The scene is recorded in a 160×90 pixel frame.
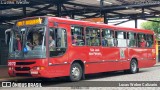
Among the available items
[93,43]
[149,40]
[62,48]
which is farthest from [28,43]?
[149,40]

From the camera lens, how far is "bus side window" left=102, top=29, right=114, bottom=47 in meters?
16.9

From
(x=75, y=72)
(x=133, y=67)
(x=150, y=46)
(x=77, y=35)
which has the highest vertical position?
(x=77, y=35)

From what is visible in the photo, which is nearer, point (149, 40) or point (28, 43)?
point (28, 43)

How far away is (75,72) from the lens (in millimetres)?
14664

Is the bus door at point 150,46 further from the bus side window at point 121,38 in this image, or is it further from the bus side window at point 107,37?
the bus side window at point 107,37

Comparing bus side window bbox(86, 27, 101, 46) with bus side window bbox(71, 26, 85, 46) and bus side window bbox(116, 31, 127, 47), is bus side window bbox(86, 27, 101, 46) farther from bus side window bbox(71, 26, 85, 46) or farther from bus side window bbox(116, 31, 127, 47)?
bus side window bbox(116, 31, 127, 47)

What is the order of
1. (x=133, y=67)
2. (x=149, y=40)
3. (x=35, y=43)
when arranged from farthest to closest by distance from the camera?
(x=149, y=40)
(x=133, y=67)
(x=35, y=43)

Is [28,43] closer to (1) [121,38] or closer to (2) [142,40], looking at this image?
(1) [121,38]

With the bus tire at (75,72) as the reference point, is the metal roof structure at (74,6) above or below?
above

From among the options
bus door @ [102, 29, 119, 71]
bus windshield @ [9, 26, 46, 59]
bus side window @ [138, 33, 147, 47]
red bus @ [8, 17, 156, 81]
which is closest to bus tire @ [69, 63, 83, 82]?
red bus @ [8, 17, 156, 81]

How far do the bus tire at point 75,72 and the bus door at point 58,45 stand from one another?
61cm

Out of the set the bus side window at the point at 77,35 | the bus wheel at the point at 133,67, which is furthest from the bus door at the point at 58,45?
the bus wheel at the point at 133,67

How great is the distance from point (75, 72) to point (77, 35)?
A: 5.68 ft

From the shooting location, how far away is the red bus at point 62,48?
13188 mm
